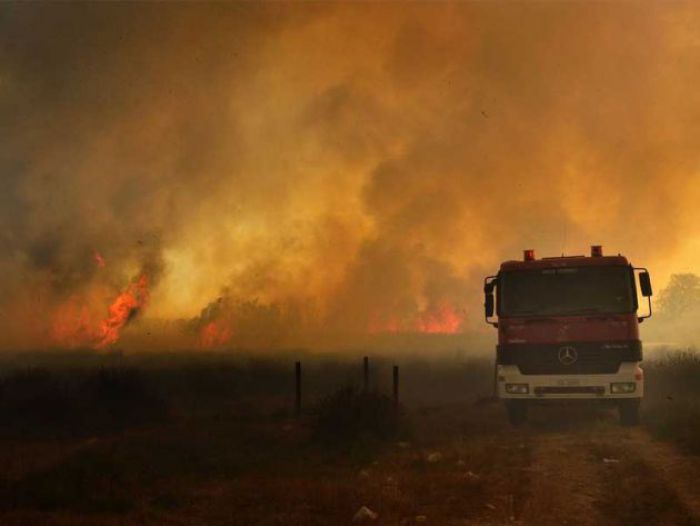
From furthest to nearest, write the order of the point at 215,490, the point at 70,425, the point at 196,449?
the point at 70,425
the point at 196,449
the point at 215,490

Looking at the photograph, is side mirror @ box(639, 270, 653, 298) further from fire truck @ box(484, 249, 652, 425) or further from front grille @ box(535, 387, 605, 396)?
front grille @ box(535, 387, 605, 396)

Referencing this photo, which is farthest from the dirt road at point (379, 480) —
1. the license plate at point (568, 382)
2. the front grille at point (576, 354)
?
the front grille at point (576, 354)

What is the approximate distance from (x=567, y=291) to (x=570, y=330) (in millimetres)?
889

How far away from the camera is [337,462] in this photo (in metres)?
12.2

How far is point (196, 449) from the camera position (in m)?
13.9

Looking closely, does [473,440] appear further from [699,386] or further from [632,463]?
[699,386]

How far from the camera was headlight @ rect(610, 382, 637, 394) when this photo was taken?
14453 millimetres

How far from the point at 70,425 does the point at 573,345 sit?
12820mm

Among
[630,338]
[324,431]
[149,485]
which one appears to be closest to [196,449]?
[324,431]

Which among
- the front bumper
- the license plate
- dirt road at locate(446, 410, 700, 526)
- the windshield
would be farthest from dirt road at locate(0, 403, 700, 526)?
the windshield

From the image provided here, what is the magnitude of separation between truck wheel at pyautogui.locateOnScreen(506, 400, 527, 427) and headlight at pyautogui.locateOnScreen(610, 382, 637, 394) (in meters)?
1.94

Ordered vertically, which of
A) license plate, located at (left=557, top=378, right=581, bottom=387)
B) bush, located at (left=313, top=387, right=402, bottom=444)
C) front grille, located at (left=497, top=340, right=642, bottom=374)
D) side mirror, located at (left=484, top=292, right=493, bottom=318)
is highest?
side mirror, located at (left=484, top=292, right=493, bottom=318)

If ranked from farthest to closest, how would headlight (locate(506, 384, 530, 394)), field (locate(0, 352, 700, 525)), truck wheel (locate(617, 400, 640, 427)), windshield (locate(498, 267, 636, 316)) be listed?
1. truck wheel (locate(617, 400, 640, 427))
2. headlight (locate(506, 384, 530, 394))
3. windshield (locate(498, 267, 636, 316))
4. field (locate(0, 352, 700, 525))

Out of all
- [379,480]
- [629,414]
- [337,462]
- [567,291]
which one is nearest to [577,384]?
[629,414]
